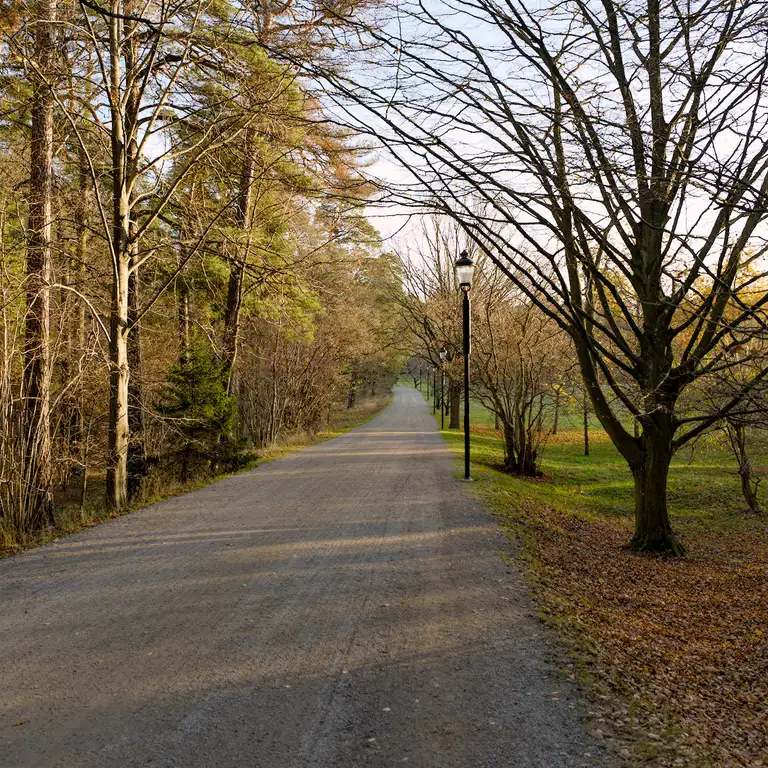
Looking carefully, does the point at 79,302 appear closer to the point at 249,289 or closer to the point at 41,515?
the point at 249,289

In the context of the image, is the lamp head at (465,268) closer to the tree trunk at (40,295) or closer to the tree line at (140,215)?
the tree line at (140,215)

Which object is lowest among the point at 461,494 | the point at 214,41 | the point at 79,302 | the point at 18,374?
the point at 461,494

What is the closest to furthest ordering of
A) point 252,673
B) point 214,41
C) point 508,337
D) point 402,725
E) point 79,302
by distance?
1. point 402,725
2. point 252,673
3. point 214,41
4. point 79,302
5. point 508,337

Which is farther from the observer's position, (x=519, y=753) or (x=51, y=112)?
(x=51, y=112)

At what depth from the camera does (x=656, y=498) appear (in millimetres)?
8062

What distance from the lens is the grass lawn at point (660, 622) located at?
10.5ft

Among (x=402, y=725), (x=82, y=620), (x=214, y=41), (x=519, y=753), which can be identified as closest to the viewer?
(x=519, y=753)

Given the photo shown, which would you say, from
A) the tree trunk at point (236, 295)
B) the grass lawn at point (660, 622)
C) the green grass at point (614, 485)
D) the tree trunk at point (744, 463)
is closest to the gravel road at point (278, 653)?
the grass lawn at point (660, 622)

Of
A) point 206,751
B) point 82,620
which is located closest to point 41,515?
point 82,620

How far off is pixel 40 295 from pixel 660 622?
8929 mm

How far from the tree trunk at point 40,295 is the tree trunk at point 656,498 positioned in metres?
8.11

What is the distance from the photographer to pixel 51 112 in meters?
8.77

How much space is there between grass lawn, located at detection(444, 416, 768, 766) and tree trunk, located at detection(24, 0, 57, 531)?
6324 mm

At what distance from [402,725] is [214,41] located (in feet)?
30.2
